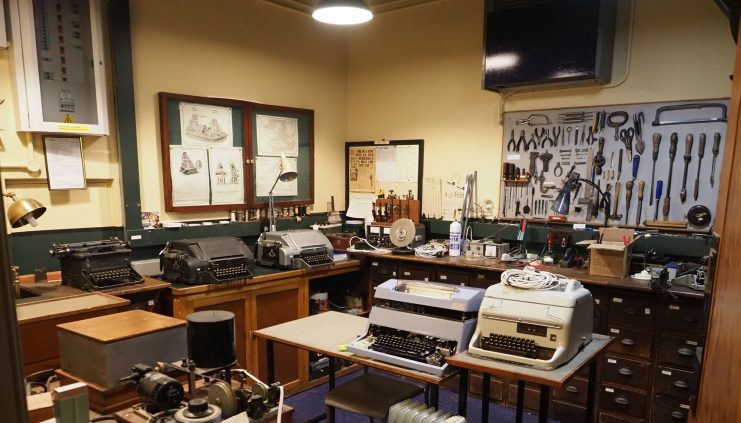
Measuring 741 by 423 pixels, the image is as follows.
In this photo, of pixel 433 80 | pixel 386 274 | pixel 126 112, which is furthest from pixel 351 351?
pixel 433 80

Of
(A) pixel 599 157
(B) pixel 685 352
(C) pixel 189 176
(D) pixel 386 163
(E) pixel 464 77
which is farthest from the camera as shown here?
(D) pixel 386 163

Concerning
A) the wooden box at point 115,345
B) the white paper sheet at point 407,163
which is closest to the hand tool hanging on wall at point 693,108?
the white paper sheet at point 407,163

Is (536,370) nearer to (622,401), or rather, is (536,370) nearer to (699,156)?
(622,401)

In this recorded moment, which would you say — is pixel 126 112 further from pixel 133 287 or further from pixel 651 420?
pixel 651 420

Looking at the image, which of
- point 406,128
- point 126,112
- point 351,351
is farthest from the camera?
point 406,128

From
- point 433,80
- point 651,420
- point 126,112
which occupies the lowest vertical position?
point 651,420

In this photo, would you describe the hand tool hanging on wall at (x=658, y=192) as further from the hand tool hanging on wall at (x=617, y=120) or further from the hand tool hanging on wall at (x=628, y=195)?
the hand tool hanging on wall at (x=617, y=120)

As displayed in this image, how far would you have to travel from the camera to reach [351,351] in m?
2.34

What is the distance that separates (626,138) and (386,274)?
2132 millimetres

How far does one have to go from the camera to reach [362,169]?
16.4 ft

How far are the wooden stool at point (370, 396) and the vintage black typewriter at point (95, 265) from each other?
1517 millimetres

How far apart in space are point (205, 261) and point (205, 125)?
1.27 m

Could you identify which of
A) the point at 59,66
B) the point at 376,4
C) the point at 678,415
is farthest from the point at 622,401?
the point at 59,66

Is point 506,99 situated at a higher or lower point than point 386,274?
higher
